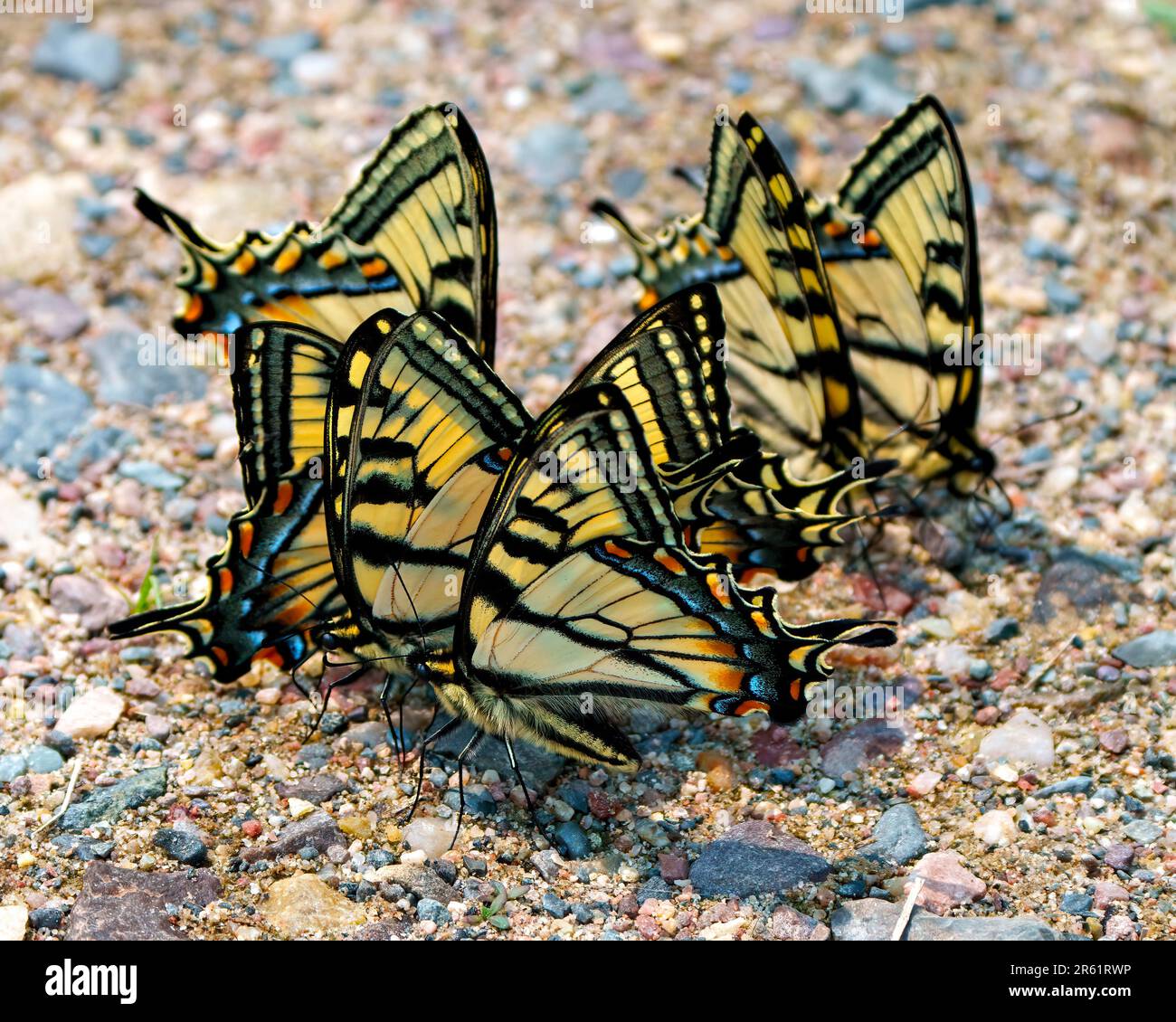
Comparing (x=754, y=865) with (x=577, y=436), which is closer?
(x=577, y=436)

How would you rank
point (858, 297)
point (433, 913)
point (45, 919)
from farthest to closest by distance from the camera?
point (858, 297), point (433, 913), point (45, 919)

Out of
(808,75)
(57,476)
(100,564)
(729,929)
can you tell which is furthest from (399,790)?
(808,75)

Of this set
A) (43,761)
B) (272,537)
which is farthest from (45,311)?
(43,761)

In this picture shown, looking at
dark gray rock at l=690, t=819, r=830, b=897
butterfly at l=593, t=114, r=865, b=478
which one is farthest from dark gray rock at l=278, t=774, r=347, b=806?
butterfly at l=593, t=114, r=865, b=478

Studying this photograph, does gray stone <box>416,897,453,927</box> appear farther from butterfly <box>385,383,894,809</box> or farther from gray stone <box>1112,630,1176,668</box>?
gray stone <box>1112,630,1176,668</box>

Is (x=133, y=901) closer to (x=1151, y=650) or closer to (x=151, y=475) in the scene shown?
(x=151, y=475)

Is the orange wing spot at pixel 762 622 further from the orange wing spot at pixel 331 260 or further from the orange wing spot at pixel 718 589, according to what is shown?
the orange wing spot at pixel 331 260
